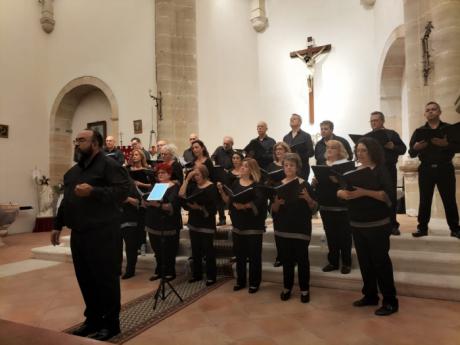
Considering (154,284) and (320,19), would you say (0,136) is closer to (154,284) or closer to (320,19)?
(154,284)

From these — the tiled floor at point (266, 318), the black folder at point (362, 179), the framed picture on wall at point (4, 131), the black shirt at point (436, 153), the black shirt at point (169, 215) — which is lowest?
the tiled floor at point (266, 318)

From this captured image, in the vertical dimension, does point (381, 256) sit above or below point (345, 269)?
above

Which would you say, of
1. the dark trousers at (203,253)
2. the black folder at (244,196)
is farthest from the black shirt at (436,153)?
the dark trousers at (203,253)

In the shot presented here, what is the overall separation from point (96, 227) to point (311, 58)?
8.75 metres

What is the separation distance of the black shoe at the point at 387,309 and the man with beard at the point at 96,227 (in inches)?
85.0

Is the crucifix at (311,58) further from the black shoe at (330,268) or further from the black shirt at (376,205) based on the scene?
the black shirt at (376,205)

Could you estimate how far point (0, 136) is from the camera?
9.88 m

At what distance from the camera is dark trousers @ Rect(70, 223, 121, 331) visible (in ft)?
9.20

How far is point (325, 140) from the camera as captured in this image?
15.9ft

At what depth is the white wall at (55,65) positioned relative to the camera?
9867mm

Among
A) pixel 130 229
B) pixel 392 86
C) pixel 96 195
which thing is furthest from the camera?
pixel 392 86

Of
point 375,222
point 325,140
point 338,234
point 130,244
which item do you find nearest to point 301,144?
point 325,140

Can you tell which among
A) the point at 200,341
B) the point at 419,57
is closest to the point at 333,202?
the point at 200,341

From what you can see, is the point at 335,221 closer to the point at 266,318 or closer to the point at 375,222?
the point at 375,222
